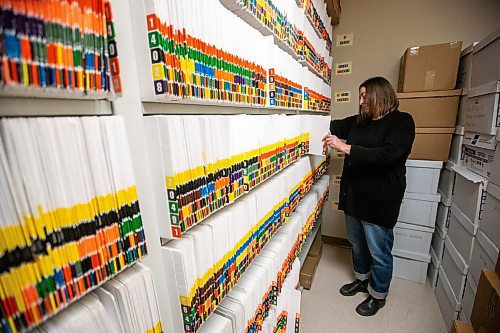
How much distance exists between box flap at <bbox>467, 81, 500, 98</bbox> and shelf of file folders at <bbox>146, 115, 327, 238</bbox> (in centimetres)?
145

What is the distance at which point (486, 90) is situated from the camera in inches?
62.2

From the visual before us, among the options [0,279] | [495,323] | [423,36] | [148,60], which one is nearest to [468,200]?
[495,323]

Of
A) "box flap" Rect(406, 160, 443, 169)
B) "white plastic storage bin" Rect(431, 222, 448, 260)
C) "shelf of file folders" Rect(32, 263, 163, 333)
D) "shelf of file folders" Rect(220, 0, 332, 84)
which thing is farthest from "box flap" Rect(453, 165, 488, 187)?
"shelf of file folders" Rect(32, 263, 163, 333)

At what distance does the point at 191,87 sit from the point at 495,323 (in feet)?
4.56

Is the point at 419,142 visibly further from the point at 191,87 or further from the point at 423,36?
the point at 191,87

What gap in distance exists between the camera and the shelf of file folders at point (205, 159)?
59cm

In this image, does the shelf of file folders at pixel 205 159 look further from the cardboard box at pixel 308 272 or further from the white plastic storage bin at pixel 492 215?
the cardboard box at pixel 308 272

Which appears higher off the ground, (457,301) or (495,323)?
(495,323)

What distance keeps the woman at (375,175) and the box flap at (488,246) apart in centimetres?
45

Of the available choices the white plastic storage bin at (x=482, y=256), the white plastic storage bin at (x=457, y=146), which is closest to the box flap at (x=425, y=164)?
the white plastic storage bin at (x=457, y=146)

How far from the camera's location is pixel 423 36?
2.34 meters

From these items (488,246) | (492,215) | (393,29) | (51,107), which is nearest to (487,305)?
(488,246)

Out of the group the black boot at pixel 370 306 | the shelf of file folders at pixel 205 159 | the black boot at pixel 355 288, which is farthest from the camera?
the black boot at pixel 355 288

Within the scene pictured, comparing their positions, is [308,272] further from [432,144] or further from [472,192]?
[432,144]
